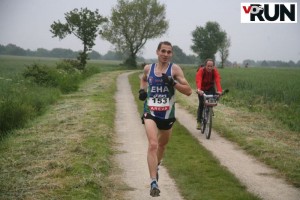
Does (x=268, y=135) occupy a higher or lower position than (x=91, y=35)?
lower

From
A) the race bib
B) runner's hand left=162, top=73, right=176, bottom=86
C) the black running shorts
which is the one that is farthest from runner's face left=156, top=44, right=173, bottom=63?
the black running shorts

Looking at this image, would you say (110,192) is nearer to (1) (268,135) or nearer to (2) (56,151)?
(2) (56,151)

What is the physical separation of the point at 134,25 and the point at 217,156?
64291 millimetres

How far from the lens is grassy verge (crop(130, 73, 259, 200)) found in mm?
6559

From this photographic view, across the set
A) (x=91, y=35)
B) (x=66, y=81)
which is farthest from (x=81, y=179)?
(x=91, y=35)

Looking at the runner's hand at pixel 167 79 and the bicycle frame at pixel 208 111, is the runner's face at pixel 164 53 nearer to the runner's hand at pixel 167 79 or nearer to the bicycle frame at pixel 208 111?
the runner's hand at pixel 167 79

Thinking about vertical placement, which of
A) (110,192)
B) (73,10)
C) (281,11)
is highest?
(73,10)

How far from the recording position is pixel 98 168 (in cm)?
784

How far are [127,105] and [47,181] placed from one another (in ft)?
39.5

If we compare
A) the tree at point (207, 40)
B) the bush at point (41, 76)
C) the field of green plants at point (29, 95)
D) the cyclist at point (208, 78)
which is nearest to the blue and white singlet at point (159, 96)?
the cyclist at point (208, 78)

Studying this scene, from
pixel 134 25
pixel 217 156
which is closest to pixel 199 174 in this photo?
pixel 217 156

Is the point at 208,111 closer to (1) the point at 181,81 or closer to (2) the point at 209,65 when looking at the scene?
(2) the point at 209,65

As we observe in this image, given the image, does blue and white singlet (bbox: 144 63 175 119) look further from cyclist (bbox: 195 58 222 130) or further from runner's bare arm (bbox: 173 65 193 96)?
cyclist (bbox: 195 58 222 130)

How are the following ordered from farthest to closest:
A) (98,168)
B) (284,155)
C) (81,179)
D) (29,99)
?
1. (29,99)
2. (284,155)
3. (98,168)
4. (81,179)
